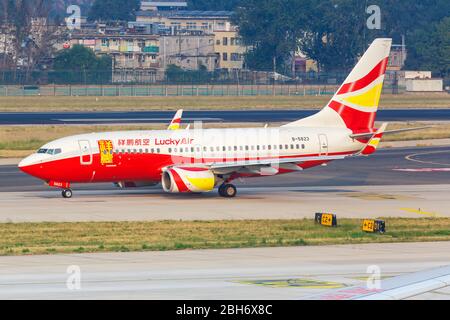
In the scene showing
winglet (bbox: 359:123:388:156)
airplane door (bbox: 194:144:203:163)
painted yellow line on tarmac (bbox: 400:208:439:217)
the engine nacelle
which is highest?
winglet (bbox: 359:123:388:156)

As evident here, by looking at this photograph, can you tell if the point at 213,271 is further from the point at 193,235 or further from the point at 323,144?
the point at 323,144

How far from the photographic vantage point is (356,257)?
35781mm

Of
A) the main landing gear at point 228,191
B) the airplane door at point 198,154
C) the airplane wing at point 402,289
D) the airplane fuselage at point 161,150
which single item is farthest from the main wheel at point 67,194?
the airplane wing at point 402,289

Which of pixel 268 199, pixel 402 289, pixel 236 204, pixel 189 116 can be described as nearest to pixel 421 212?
pixel 268 199

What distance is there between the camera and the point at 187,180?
53.7 metres

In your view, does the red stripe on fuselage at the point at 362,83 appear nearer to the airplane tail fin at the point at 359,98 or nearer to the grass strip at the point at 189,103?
the airplane tail fin at the point at 359,98

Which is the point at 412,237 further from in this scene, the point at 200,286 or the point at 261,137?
the point at 261,137

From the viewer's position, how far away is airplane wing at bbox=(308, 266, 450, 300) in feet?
66.0

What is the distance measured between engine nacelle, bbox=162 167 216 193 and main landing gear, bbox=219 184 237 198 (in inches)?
71.6

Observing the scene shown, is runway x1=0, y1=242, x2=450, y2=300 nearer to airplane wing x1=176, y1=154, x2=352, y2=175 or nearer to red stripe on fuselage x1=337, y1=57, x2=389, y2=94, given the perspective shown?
airplane wing x1=176, y1=154, x2=352, y2=175

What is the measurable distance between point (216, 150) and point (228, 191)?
7.10ft

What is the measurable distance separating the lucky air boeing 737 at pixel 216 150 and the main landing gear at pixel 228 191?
51 mm

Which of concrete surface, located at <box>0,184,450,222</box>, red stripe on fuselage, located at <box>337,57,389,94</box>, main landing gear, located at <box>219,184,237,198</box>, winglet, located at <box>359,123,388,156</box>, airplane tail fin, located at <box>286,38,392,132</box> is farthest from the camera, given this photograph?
red stripe on fuselage, located at <box>337,57,389,94</box>

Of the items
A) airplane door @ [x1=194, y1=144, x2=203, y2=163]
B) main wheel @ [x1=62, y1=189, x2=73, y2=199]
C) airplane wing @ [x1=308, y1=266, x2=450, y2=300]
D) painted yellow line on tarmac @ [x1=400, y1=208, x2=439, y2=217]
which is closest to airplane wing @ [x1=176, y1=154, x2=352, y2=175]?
airplane door @ [x1=194, y1=144, x2=203, y2=163]
